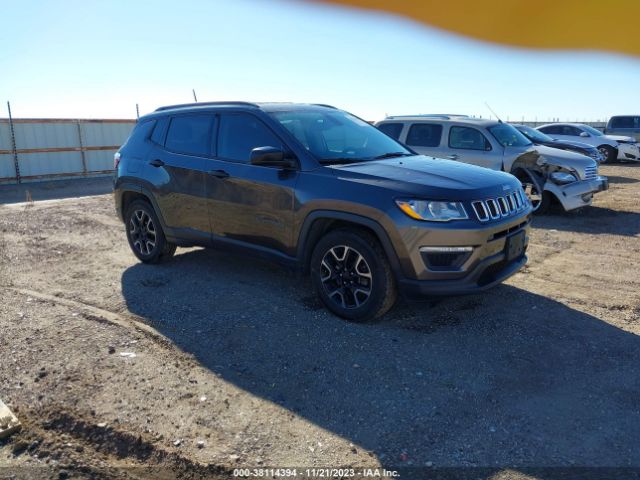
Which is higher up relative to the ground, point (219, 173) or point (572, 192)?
point (219, 173)

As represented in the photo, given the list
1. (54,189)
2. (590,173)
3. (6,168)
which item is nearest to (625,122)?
(590,173)

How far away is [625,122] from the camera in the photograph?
23750 millimetres

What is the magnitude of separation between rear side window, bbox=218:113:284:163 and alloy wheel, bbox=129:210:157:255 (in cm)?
156

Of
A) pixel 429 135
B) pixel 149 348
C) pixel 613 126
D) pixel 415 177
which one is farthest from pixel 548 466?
pixel 613 126

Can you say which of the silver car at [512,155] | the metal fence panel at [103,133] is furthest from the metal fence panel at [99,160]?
the silver car at [512,155]

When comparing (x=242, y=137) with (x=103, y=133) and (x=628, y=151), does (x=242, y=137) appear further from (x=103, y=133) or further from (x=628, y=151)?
(x=628, y=151)

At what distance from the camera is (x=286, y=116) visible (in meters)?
5.03

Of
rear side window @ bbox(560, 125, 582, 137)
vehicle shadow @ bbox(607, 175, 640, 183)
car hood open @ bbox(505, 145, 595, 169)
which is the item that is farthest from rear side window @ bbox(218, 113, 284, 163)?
rear side window @ bbox(560, 125, 582, 137)

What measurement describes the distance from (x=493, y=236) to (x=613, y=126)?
79.3 feet

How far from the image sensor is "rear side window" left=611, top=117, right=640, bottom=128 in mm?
23438

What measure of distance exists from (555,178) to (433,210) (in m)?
6.24

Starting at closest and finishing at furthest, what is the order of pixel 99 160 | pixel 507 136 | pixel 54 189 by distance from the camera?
pixel 507 136
pixel 54 189
pixel 99 160

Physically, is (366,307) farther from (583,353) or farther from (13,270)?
(13,270)

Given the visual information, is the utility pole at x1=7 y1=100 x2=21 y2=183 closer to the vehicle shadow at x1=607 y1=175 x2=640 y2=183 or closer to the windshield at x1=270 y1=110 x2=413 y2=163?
the windshield at x1=270 y1=110 x2=413 y2=163
